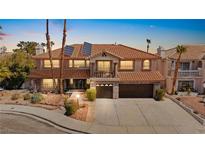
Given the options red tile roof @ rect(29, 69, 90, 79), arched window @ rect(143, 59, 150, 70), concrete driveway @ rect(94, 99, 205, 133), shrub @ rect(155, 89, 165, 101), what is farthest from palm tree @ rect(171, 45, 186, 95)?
red tile roof @ rect(29, 69, 90, 79)

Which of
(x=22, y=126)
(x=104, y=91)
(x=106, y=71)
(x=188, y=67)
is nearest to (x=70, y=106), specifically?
(x=22, y=126)

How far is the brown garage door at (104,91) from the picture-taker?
12625 mm

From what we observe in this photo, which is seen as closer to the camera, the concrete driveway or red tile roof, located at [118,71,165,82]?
the concrete driveway

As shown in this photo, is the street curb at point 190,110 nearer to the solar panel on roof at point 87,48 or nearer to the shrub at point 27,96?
the solar panel on roof at point 87,48

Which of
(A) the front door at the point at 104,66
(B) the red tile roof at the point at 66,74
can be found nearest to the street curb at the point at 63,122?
(B) the red tile roof at the point at 66,74

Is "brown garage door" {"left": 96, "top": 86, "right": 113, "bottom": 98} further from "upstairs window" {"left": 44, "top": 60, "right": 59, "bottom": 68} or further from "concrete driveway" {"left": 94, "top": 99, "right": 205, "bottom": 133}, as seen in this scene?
"upstairs window" {"left": 44, "top": 60, "right": 59, "bottom": 68}

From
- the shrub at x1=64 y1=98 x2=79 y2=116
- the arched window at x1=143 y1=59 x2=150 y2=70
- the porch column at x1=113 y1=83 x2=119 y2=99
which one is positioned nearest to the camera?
the shrub at x1=64 y1=98 x2=79 y2=116

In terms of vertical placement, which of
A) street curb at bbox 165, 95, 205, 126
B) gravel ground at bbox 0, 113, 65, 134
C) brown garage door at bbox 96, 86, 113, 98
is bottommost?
gravel ground at bbox 0, 113, 65, 134

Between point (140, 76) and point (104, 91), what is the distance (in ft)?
7.95

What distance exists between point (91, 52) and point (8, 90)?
187 inches

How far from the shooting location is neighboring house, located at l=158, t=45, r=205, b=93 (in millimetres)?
11844
